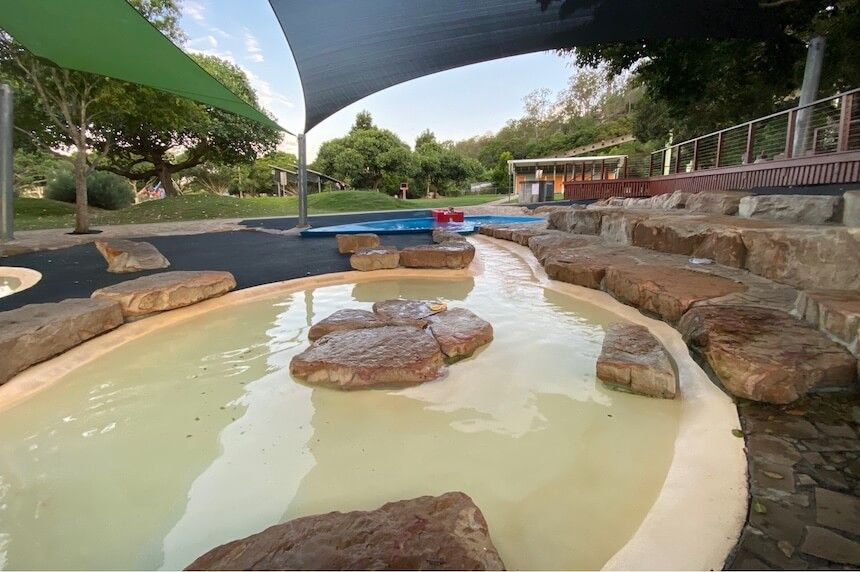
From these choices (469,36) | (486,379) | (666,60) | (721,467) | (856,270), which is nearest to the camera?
(721,467)

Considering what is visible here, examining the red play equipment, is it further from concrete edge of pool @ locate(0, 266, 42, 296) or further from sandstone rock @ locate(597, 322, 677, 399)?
sandstone rock @ locate(597, 322, 677, 399)

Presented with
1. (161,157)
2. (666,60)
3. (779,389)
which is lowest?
(779,389)

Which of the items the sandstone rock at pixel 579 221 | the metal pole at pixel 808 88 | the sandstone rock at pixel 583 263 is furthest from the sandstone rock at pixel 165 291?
the metal pole at pixel 808 88

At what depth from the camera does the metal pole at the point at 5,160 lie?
20.8 ft

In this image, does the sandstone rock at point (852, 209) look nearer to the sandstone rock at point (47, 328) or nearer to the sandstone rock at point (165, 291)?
the sandstone rock at point (165, 291)

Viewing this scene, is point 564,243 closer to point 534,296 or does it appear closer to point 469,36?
point 534,296

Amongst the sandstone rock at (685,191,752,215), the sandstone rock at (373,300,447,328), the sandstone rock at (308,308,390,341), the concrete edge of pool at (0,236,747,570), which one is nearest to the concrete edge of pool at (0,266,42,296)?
the concrete edge of pool at (0,236,747,570)

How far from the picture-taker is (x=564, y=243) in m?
4.98

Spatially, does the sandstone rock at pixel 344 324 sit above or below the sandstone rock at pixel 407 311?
below

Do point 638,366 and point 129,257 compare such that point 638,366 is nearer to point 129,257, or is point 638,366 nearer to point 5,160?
point 129,257

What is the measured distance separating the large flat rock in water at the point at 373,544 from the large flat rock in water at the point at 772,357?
1458mm

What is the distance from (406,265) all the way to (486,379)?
9.49 feet

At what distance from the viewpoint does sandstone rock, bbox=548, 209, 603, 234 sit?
229 inches

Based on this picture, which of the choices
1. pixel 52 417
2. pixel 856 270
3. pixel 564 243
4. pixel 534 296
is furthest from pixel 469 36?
pixel 52 417
